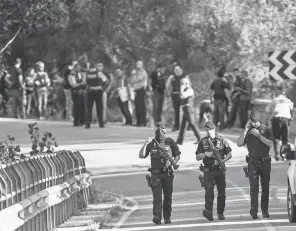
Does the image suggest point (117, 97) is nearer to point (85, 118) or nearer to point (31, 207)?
point (85, 118)

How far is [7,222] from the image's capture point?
14.1 metres

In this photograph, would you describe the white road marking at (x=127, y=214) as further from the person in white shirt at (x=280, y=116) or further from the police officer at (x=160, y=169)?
the person in white shirt at (x=280, y=116)

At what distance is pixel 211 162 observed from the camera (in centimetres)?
2014

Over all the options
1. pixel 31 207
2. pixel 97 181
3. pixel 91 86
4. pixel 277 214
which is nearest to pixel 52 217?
pixel 31 207

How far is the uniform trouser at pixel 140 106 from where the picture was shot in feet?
124

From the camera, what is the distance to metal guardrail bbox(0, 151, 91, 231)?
14688mm

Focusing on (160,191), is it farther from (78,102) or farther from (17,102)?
(17,102)

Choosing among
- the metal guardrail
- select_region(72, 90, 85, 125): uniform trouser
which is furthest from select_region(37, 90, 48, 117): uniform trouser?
the metal guardrail

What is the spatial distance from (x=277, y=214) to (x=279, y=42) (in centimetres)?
2396

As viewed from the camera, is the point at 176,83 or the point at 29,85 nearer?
the point at 176,83

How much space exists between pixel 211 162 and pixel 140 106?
17.8 metres

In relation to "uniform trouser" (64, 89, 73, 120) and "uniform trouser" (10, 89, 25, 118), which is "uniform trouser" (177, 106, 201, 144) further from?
"uniform trouser" (10, 89, 25, 118)

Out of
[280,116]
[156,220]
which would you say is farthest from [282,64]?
[156,220]

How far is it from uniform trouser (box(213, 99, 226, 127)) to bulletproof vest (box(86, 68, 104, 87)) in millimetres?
3256
